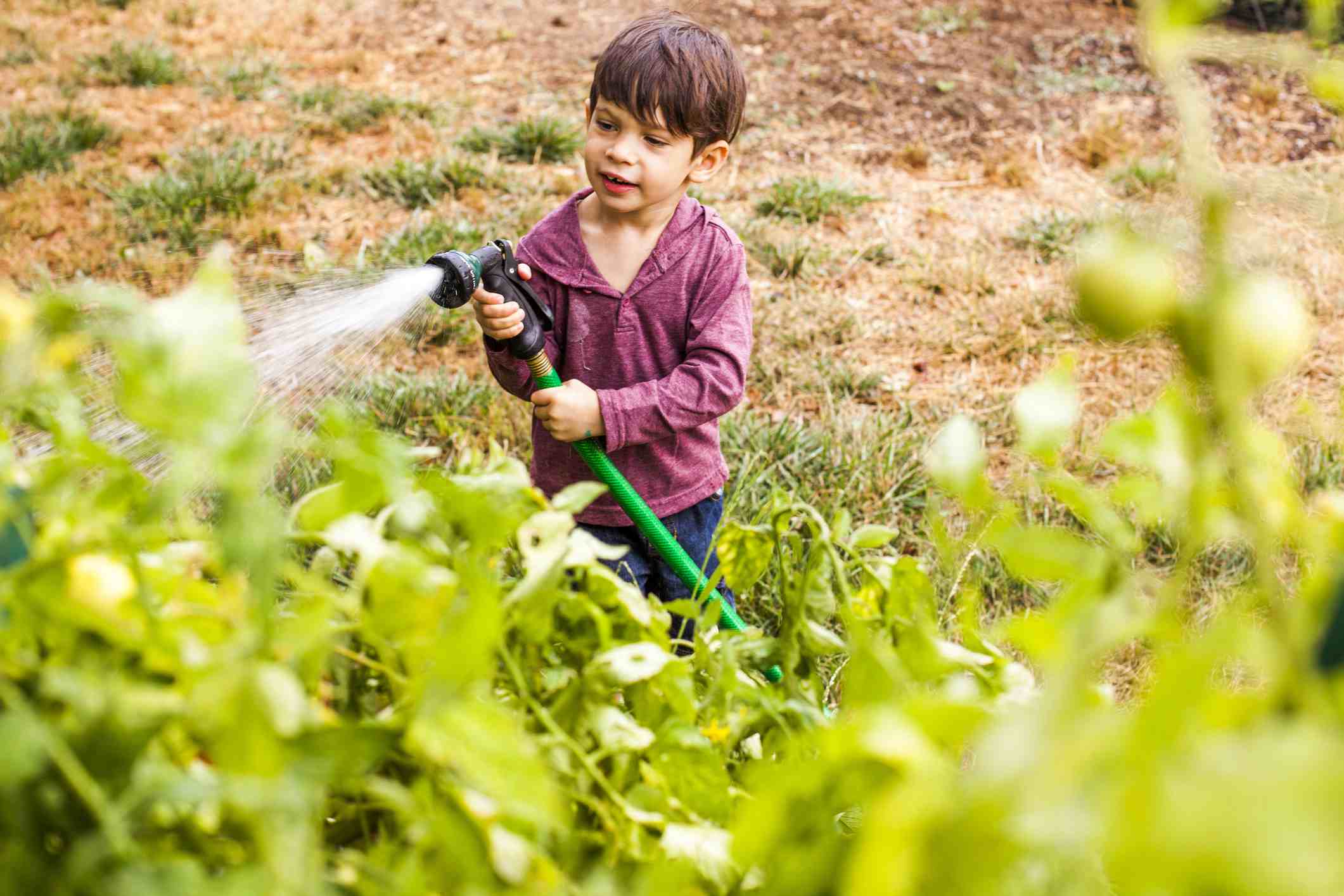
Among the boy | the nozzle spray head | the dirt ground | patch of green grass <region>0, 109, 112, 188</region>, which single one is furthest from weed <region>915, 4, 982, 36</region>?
the nozzle spray head

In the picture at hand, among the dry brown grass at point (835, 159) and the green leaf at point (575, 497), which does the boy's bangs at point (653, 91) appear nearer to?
the dry brown grass at point (835, 159)

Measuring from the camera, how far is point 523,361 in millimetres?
1737

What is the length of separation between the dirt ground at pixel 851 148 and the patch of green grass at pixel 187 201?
→ 0.07 m

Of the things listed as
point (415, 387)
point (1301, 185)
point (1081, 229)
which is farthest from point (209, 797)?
point (1081, 229)

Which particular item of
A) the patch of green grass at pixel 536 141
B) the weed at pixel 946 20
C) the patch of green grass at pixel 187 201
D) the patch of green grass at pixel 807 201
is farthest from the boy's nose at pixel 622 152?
the weed at pixel 946 20

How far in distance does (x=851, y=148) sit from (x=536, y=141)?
1.22m

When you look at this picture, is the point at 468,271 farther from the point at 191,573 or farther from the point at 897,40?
the point at 897,40

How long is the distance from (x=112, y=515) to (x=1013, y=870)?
40 cm

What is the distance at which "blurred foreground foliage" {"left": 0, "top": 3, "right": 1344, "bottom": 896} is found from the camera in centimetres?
30

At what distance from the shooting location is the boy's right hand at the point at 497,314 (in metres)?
1.52

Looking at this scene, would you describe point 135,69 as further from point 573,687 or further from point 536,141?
point 573,687

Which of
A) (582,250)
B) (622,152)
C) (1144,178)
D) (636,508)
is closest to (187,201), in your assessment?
(582,250)

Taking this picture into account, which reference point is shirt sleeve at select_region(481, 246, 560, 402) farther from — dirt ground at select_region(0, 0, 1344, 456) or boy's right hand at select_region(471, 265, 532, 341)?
dirt ground at select_region(0, 0, 1344, 456)

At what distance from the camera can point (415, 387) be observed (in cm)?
259
